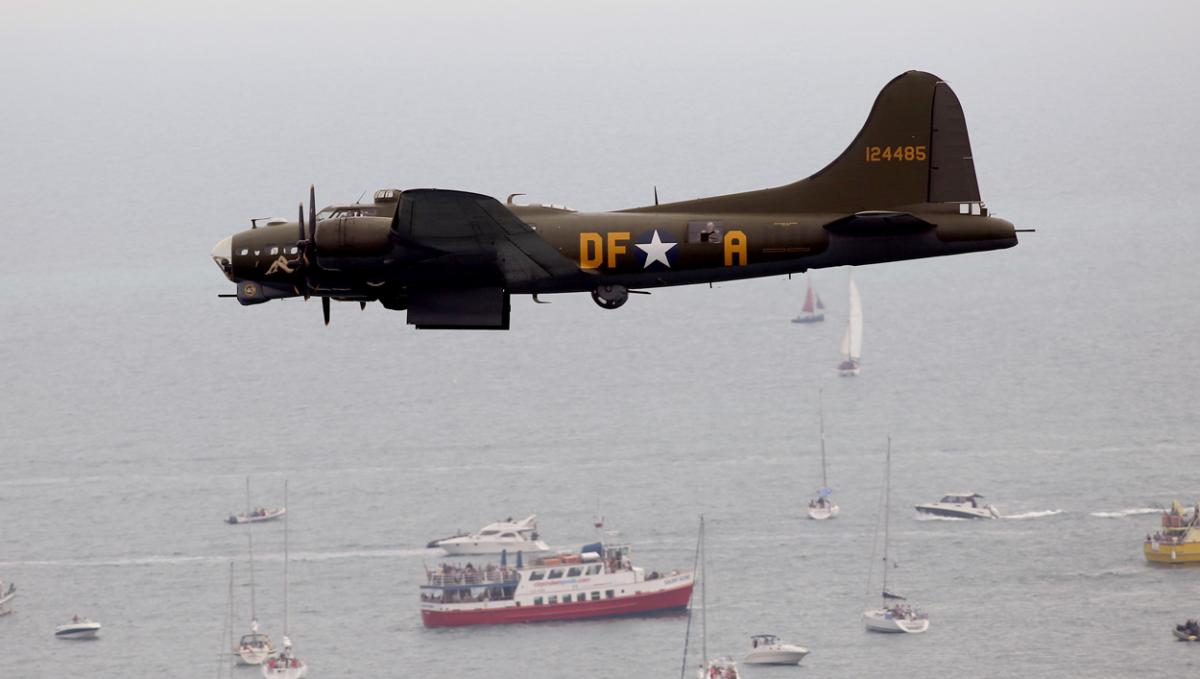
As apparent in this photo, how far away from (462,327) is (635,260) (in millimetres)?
6049

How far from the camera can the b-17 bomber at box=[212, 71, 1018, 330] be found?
202 ft

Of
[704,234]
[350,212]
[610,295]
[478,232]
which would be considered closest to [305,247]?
[350,212]

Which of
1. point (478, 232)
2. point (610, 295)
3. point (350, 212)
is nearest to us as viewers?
point (478, 232)

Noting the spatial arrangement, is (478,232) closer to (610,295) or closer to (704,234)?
(610,295)

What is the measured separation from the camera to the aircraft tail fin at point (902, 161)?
210 ft

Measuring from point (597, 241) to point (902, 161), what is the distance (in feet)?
35.9

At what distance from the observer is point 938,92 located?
2552 inches

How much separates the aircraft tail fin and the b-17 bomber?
7 cm

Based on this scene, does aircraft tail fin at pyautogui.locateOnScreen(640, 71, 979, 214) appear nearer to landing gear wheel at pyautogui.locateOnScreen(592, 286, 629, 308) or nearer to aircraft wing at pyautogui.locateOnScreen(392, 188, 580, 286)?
landing gear wheel at pyautogui.locateOnScreen(592, 286, 629, 308)

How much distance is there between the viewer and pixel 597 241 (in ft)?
205

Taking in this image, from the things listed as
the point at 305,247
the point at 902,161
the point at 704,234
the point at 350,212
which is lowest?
the point at 305,247

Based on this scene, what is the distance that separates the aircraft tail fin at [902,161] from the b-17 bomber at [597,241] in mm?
67

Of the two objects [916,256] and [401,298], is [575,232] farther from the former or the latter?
[916,256]

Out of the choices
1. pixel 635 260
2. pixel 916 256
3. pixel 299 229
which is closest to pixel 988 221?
pixel 916 256
